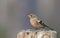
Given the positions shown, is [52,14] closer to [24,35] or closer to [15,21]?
[15,21]

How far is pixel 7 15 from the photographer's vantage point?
6.57 metres

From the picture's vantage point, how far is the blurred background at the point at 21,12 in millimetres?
5785

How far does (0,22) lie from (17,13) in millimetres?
367

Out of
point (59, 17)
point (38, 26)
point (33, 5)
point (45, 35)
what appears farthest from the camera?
point (33, 5)

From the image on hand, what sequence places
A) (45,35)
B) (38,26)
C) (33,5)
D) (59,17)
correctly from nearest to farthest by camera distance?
(45,35) → (38,26) → (59,17) → (33,5)

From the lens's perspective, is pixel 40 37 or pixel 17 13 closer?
pixel 40 37

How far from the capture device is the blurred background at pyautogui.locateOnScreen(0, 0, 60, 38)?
5.79 meters

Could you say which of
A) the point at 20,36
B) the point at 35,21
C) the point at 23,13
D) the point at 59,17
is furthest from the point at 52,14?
the point at 20,36

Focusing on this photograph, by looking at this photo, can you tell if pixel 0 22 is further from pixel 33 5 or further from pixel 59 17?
pixel 59 17

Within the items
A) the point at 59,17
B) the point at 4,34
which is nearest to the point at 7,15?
the point at 4,34

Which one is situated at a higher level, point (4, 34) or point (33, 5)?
point (33, 5)

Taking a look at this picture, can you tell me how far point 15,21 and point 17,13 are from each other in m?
0.46

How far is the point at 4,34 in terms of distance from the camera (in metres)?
6.03

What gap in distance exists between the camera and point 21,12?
627cm
